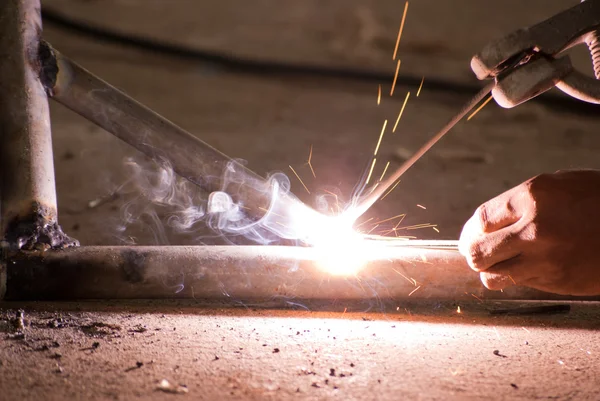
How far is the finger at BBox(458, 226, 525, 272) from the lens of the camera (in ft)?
4.67

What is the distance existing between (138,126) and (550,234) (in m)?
1.63

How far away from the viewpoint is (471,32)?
5305mm

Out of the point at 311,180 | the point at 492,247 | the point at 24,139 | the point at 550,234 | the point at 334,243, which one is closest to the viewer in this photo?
the point at 550,234

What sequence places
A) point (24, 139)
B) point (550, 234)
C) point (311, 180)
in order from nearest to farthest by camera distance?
point (550, 234) → point (24, 139) → point (311, 180)

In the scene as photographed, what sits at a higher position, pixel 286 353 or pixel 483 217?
pixel 483 217

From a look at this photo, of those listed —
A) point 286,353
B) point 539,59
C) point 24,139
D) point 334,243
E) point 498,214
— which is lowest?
point 286,353

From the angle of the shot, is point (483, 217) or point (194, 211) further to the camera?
point (194, 211)

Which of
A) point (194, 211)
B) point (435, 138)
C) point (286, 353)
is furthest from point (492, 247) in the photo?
point (194, 211)

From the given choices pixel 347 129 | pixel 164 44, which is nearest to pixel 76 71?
pixel 347 129

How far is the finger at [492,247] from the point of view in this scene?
1.42 meters

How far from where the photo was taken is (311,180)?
12.2 feet

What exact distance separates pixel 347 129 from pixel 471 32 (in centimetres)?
194

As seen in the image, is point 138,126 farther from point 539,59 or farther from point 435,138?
point 539,59

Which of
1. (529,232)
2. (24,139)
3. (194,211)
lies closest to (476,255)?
(529,232)
